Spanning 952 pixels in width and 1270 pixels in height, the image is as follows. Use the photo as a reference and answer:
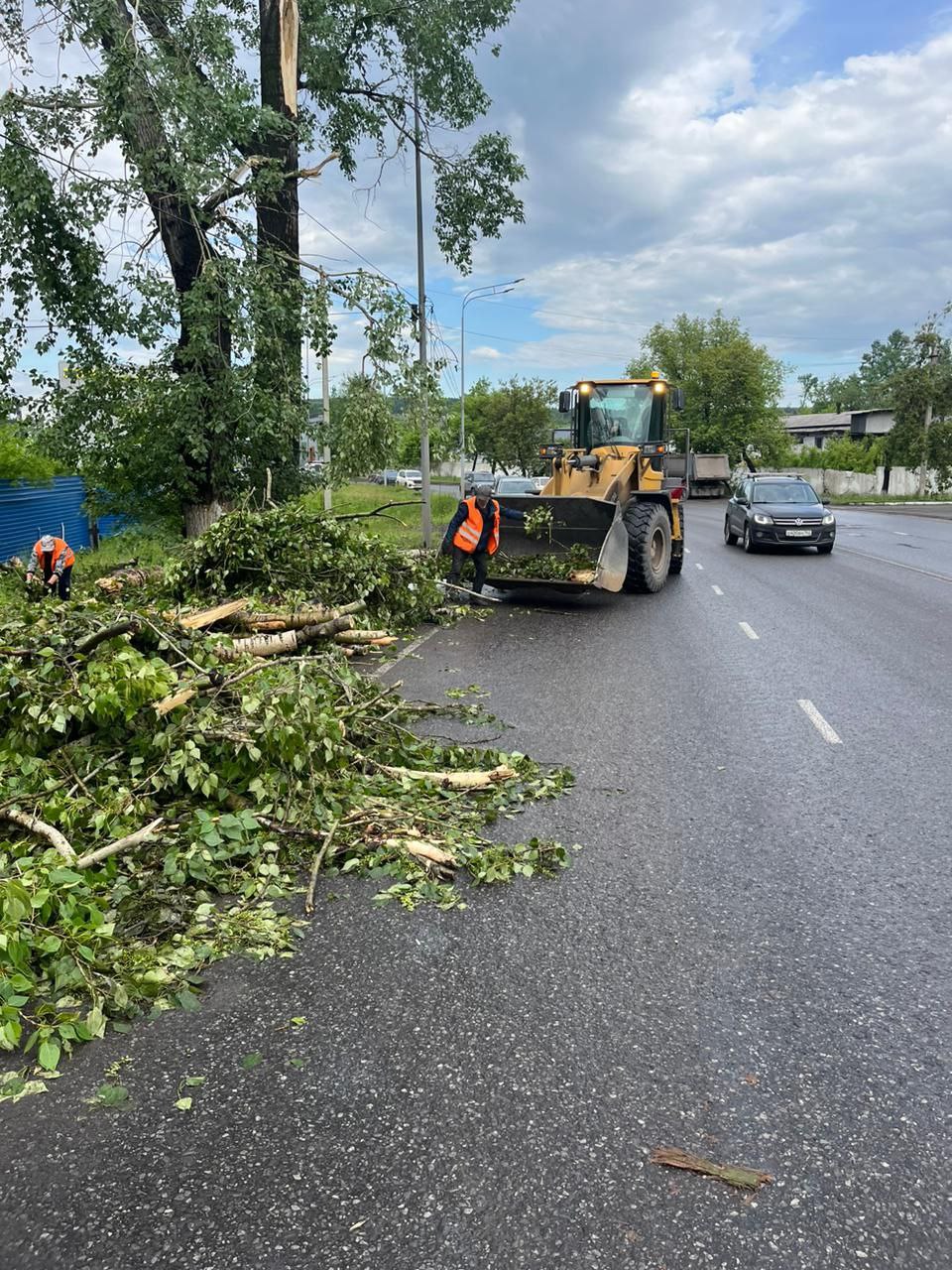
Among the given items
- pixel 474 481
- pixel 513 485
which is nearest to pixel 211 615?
pixel 474 481

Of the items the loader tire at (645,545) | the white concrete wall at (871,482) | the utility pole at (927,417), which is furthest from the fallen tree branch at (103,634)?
the white concrete wall at (871,482)

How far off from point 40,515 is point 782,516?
672 inches

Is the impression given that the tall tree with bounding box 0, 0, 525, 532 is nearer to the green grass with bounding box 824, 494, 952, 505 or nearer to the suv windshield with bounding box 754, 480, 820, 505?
the suv windshield with bounding box 754, 480, 820, 505

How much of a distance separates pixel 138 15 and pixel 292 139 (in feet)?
9.35

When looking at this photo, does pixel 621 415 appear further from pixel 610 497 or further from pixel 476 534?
pixel 476 534

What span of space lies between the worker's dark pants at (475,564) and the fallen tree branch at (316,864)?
842cm

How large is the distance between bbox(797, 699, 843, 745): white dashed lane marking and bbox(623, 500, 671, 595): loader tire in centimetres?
669

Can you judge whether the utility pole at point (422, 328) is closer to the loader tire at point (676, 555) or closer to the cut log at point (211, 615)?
the loader tire at point (676, 555)

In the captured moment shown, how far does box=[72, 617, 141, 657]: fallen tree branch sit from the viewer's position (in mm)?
6277

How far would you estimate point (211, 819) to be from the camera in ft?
16.5

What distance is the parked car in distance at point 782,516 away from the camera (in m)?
22.3

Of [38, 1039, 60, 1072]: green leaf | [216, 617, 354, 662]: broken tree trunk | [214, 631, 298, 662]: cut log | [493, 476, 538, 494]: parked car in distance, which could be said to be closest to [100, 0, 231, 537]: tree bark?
[216, 617, 354, 662]: broken tree trunk

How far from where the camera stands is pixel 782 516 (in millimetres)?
22594

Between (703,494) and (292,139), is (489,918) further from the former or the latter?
(703,494)
